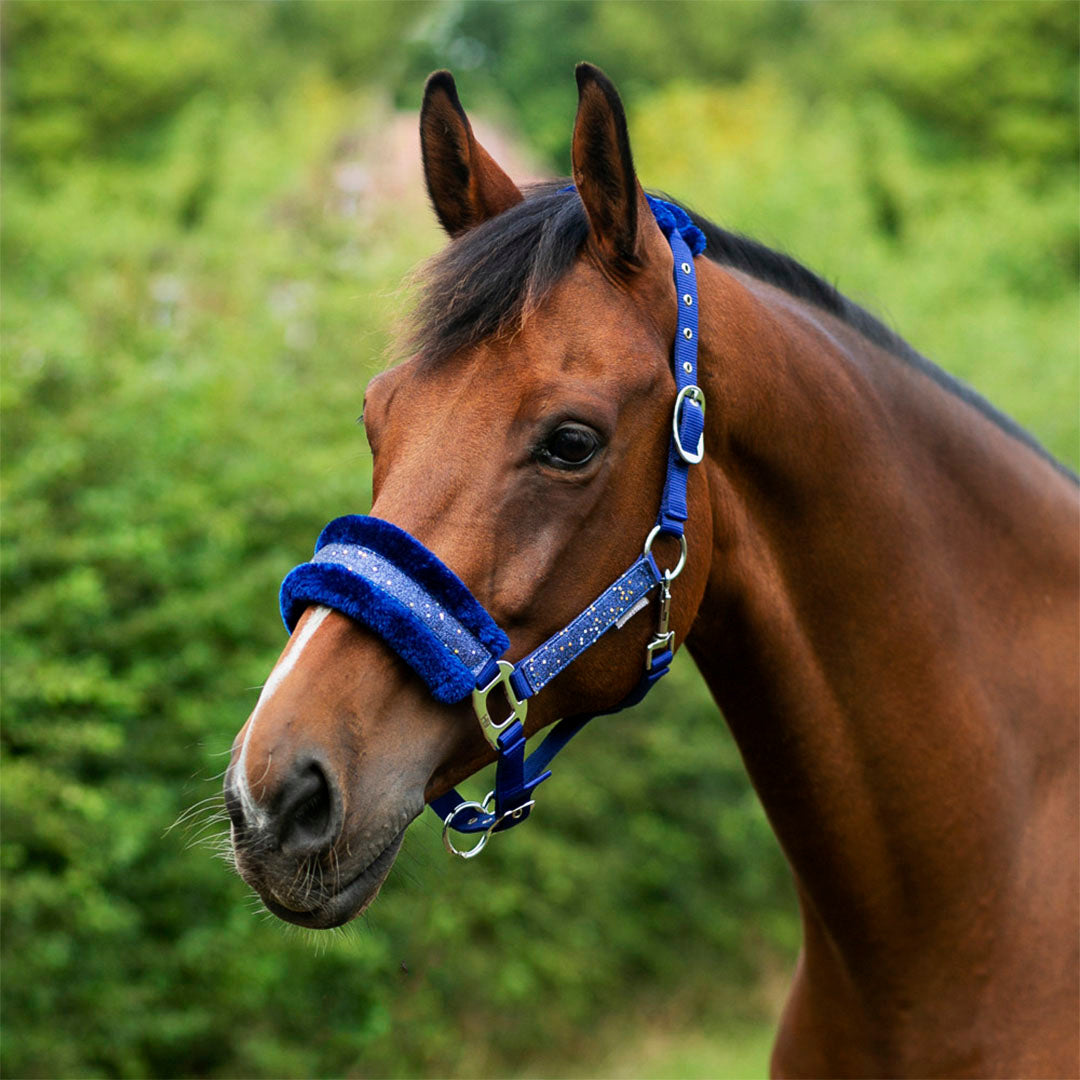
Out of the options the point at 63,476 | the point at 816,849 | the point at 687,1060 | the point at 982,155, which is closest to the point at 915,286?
the point at 687,1060

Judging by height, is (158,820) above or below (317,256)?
below

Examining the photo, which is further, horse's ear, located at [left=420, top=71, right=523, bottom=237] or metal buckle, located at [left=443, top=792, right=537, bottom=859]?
horse's ear, located at [left=420, top=71, right=523, bottom=237]

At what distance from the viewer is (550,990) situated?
7.18 meters

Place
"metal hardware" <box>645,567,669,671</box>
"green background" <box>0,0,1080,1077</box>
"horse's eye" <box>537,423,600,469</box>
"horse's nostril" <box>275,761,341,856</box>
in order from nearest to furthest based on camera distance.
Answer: "horse's nostril" <box>275,761,341,856</box>
"horse's eye" <box>537,423,600,469</box>
"metal hardware" <box>645,567,669,671</box>
"green background" <box>0,0,1080,1077</box>

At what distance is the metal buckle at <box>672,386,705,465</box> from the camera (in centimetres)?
215

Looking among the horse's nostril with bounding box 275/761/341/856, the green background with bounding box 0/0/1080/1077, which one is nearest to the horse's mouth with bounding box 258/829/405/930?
the horse's nostril with bounding box 275/761/341/856

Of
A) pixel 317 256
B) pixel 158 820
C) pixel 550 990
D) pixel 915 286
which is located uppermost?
pixel 915 286

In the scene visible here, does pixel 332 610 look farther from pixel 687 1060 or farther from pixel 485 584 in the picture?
pixel 687 1060

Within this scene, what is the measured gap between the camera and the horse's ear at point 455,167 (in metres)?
2.43

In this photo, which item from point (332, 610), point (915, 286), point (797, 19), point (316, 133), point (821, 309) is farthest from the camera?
point (797, 19)

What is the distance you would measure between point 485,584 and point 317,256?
20.1 feet

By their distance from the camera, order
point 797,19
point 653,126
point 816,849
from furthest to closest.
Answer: point 797,19, point 653,126, point 816,849

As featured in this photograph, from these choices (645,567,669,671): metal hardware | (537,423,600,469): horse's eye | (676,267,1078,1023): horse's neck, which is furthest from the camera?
(676,267,1078,1023): horse's neck

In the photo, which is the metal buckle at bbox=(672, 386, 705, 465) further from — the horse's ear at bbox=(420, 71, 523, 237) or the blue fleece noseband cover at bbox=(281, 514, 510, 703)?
the horse's ear at bbox=(420, 71, 523, 237)
